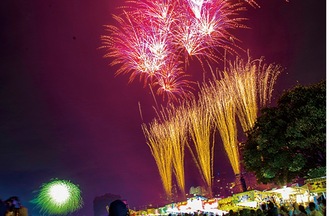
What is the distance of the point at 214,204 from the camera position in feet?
78.4

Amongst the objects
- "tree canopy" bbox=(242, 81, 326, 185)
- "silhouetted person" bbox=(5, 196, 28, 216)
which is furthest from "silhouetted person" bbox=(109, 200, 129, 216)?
"tree canopy" bbox=(242, 81, 326, 185)

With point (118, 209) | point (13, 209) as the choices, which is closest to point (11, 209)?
point (13, 209)

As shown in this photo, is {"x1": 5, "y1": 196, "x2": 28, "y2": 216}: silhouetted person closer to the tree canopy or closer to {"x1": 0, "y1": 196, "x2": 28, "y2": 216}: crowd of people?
{"x1": 0, "y1": 196, "x2": 28, "y2": 216}: crowd of people

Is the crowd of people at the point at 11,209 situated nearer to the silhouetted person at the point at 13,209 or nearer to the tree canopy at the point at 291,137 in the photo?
the silhouetted person at the point at 13,209

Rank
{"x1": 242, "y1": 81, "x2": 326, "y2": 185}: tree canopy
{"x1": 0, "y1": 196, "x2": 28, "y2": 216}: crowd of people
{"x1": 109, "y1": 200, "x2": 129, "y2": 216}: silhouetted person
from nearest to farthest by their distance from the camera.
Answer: {"x1": 109, "y1": 200, "x2": 129, "y2": 216}: silhouetted person < {"x1": 0, "y1": 196, "x2": 28, "y2": 216}: crowd of people < {"x1": 242, "y1": 81, "x2": 326, "y2": 185}: tree canopy

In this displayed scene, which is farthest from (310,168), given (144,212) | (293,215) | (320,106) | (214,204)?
(144,212)

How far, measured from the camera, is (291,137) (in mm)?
17797

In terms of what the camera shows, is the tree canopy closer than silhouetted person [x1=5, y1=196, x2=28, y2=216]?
No

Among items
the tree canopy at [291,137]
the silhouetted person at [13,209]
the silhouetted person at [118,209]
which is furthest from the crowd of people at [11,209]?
the tree canopy at [291,137]

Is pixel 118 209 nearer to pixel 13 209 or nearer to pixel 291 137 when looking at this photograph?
pixel 13 209

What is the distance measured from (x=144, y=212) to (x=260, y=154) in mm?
21687

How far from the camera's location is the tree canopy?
1683 centimetres

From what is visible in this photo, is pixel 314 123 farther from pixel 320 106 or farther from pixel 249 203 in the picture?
pixel 249 203

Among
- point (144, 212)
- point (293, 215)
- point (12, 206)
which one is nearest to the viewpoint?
point (12, 206)
